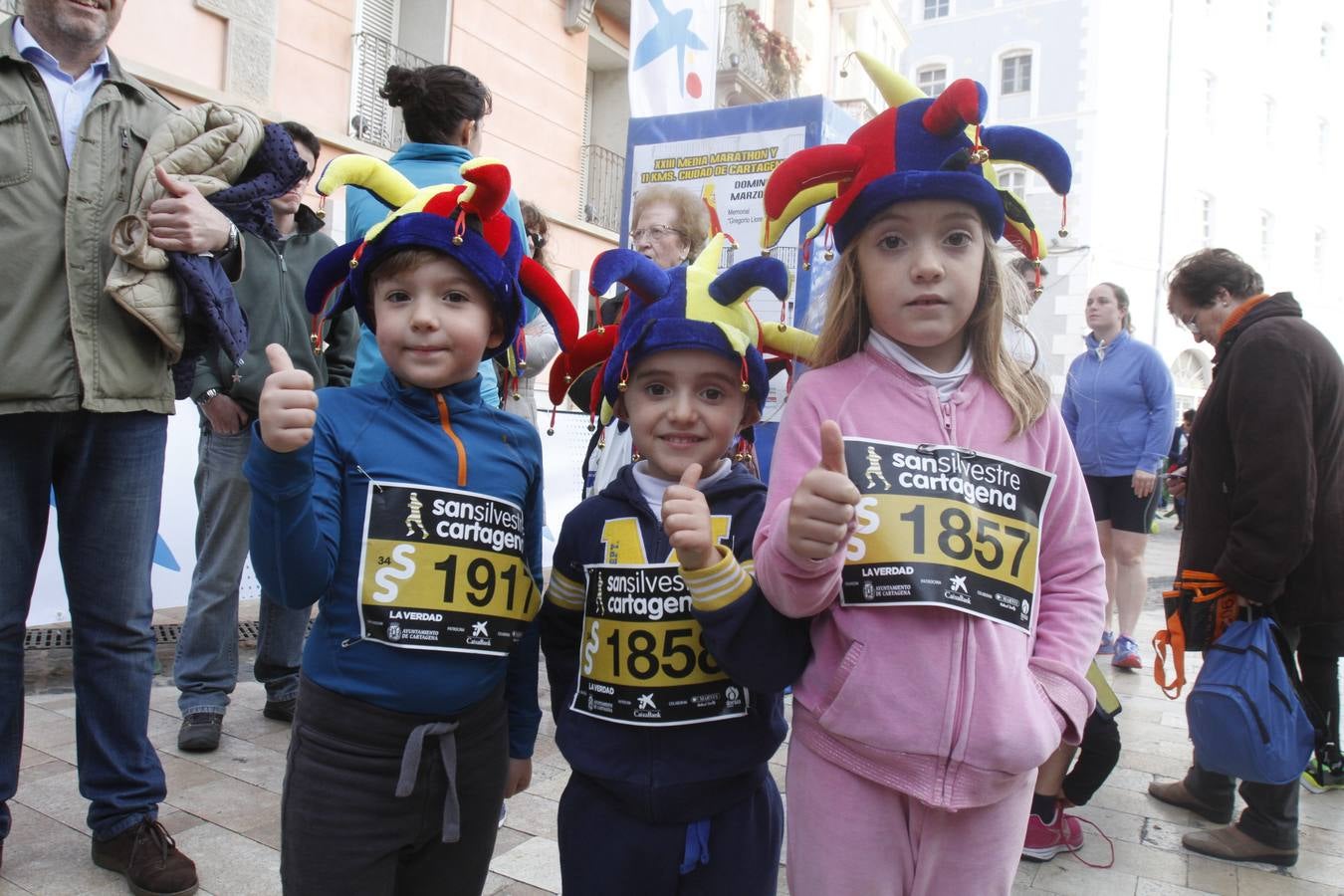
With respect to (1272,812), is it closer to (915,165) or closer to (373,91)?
(915,165)

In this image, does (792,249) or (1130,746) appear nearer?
(1130,746)

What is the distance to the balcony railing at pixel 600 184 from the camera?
12.0 metres

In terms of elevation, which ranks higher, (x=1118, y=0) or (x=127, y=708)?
(x=1118, y=0)

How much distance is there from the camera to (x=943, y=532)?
1541mm

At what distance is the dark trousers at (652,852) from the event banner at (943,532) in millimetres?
488

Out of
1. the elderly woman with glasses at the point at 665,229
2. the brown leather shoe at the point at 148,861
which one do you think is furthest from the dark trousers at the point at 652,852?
the elderly woman with glasses at the point at 665,229

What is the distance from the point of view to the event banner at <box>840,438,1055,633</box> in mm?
1511

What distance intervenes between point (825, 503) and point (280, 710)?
304 centimetres

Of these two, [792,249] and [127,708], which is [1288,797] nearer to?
[792,249]

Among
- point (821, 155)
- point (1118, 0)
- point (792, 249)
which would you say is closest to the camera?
point (821, 155)

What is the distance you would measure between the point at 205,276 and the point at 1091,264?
22.5 metres

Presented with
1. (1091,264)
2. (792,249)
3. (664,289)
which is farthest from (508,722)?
(1091,264)

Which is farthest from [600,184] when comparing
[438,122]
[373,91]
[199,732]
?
[199,732]

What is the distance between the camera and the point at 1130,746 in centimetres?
423
